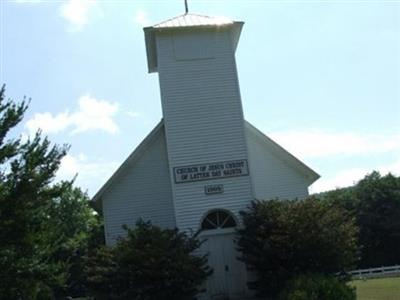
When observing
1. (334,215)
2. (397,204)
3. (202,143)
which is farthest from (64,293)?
(334,215)

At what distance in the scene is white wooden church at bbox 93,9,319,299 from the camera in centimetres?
2128

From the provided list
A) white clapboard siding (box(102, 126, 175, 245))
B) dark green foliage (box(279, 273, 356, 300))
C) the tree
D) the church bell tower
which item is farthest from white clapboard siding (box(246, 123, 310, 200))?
the tree

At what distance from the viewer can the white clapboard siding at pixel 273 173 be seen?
22.9 m

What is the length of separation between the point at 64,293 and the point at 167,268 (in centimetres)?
3013

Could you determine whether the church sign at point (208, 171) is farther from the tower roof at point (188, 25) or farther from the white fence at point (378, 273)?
the white fence at point (378, 273)

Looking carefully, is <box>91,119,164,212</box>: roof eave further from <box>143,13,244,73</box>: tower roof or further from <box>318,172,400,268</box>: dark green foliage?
<box>318,172,400,268</box>: dark green foliage

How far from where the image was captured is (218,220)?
851 inches

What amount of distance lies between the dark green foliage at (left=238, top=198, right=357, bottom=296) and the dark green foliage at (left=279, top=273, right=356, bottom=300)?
1740 millimetres

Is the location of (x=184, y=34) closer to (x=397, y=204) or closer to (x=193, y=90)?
(x=193, y=90)

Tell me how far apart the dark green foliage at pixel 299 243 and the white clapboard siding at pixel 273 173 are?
11.5 feet

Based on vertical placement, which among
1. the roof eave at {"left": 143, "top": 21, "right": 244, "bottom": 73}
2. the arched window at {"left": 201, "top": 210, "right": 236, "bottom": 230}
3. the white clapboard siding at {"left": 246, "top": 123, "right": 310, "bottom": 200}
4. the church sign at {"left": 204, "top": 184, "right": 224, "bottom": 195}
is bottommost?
the arched window at {"left": 201, "top": 210, "right": 236, "bottom": 230}

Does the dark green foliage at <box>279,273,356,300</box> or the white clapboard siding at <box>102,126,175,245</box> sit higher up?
the white clapboard siding at <box>102,126,175,245</box>

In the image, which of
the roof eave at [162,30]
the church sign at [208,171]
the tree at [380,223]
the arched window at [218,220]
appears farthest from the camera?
the tree at [380,223]

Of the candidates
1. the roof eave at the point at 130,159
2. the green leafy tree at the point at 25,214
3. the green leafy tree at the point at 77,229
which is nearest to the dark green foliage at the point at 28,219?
the green leafy tree at the point at 25,214
